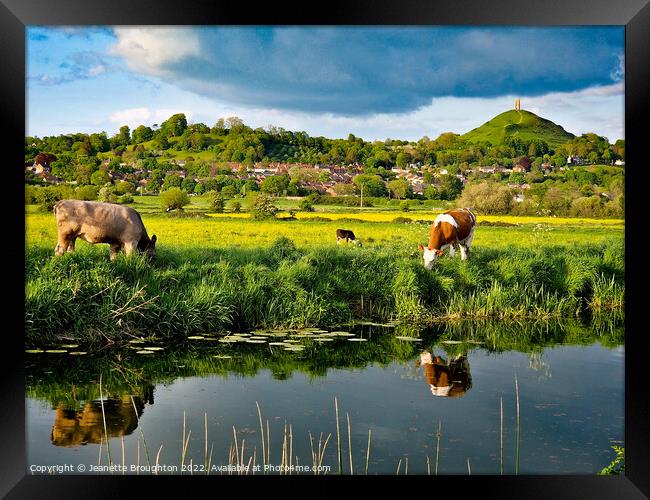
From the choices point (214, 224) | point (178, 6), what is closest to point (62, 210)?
point (214, 224)

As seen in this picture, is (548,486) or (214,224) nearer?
(548,486)

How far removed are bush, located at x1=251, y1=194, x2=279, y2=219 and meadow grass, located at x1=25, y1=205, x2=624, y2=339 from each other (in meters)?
0.14

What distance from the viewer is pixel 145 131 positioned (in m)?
7.34

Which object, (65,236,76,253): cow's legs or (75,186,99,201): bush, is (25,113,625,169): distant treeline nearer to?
(75,186,99,201): bush

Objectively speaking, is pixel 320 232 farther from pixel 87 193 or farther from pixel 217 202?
pixel 87 193

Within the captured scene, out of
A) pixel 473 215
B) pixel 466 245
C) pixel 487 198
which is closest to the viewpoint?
pixel 466 245

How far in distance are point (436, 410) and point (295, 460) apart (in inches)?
45.1

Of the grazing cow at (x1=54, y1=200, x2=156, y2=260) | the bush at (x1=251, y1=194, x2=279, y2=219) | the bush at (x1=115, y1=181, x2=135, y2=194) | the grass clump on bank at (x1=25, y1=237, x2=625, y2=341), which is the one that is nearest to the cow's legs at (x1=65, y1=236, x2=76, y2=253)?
the grazing cow at (x1=54, y1=200, x2=156, y2=260)

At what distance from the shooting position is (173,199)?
28.1ft

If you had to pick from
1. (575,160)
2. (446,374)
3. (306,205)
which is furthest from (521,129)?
(446,374)

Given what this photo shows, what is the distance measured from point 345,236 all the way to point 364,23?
5.38m

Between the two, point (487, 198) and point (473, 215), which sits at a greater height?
point (487, 198)
